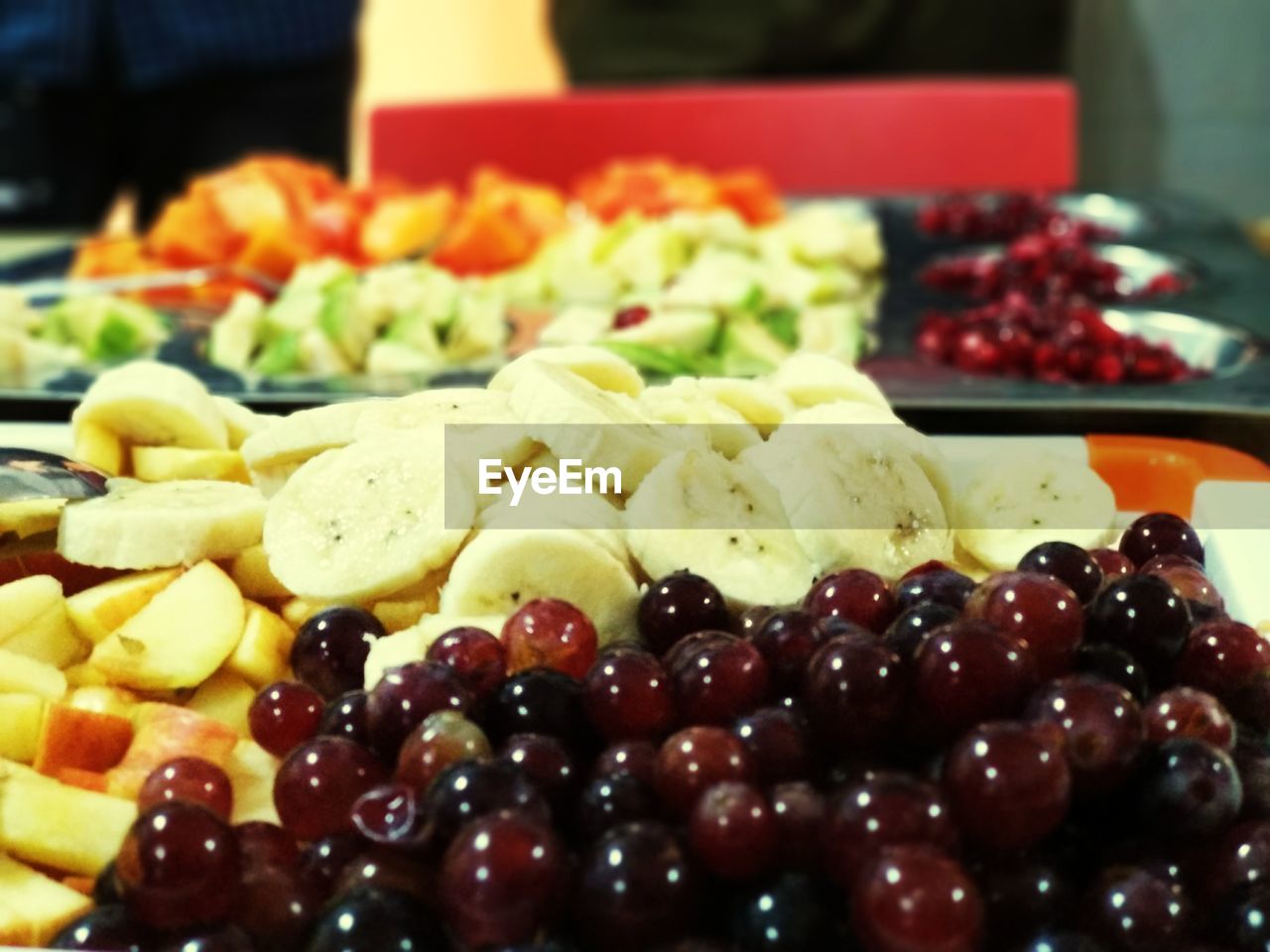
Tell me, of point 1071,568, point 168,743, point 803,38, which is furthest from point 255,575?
point 803,38

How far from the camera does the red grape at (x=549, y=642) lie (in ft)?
2.42

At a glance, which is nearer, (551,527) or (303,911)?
(303,911)

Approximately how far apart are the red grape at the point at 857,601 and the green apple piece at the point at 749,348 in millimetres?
648

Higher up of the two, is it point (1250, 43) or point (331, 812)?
point (1250, 43)

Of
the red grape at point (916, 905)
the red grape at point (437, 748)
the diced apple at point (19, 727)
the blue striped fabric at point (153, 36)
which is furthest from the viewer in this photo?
the blue striped fabric at point (153, 36)

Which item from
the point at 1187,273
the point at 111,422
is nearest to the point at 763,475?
the point at 111,422

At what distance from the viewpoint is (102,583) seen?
907mm

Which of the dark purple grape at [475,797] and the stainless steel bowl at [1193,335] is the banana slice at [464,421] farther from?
the stainless steel bowl at [1193,335]

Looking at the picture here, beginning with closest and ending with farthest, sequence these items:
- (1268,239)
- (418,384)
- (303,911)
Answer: (303,911) → (418,384) → (1268,239)

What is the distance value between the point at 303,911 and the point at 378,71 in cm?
421

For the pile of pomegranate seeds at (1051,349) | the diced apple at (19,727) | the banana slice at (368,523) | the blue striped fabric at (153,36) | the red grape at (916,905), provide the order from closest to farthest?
1. the red grape at (916,905)
2. the diced apple at (19,727)
3. the banana slice at (368,523)
4. the pile of pomegranate seeds at (1051,349)
5. the blue striped fabric at (153,36)

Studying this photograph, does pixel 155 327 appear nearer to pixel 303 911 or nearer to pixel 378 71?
pixel 303 911

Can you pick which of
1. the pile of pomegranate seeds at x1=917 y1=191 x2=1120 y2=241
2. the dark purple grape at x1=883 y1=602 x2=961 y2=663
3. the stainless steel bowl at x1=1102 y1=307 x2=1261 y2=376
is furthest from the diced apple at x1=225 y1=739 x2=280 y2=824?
the pile of pomegranate seeds at x1=917 y1=191 x2=1120 y2=241

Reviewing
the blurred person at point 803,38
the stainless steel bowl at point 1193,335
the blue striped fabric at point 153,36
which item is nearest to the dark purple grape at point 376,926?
the stainless steel bowl at point 1193,335
